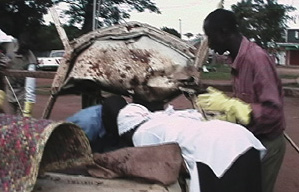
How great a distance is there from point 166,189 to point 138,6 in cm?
3637

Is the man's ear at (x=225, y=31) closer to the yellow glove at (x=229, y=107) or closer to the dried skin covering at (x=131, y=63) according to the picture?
the yellow glove at (x=229, y=107)

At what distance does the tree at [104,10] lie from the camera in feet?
119

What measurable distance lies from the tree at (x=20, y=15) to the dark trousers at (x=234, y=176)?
1182 inches

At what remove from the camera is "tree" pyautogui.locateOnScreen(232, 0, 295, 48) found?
32.5 m

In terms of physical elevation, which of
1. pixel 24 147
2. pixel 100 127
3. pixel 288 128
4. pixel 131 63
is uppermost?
pixel 24 147

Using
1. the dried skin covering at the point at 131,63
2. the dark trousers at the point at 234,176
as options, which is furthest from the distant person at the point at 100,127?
the dark trousers at the point at 234,176

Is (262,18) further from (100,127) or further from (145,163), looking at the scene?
(145,163)

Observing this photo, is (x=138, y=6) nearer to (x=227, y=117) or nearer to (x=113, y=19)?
(x=113, y=19)

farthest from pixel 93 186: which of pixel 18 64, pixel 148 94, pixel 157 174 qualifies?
pixel 18 64

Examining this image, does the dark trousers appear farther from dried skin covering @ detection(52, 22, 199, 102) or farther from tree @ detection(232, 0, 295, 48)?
tree @ detection(232, 0, 295, 48)

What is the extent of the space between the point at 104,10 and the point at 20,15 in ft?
20.0

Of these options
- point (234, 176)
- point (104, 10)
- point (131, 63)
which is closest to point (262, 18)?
point (104, 10)

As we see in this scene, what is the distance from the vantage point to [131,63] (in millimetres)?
4316

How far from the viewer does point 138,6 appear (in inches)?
1515
